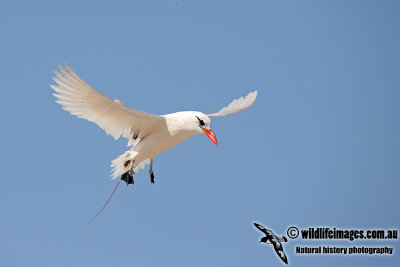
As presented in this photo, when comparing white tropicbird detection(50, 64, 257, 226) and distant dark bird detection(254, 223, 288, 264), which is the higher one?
white tropicbird detection(50, 64, 257, 226)

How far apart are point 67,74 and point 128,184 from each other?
3239 mm

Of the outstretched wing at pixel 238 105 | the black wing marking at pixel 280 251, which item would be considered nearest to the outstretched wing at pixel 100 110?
the outstretched wing at pixel 238 105

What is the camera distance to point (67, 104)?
15.8 meters

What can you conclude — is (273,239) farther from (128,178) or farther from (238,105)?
(238,105)

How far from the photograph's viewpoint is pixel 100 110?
1616 cm

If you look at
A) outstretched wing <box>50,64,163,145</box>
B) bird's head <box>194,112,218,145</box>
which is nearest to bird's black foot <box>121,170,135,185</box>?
outstretched wing <box>50,64,163,145</box>

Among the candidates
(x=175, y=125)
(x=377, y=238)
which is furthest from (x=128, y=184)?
(x=377, y=238)

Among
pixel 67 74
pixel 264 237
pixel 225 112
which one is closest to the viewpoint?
pixel 67 74

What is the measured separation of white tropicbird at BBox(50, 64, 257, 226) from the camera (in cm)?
1558

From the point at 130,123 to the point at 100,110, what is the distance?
34.4 inches

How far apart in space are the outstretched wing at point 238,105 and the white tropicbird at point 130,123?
10.1ft

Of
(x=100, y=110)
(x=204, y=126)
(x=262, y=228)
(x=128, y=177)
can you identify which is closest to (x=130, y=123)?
(x=100, y=110)

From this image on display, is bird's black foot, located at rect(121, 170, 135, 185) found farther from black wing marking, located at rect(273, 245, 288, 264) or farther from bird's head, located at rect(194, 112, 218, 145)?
black wing marking, located at rect(273, 245, 288, 264)

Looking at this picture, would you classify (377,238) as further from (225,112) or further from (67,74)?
(67,74)
